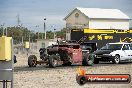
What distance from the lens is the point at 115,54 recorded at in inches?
1050

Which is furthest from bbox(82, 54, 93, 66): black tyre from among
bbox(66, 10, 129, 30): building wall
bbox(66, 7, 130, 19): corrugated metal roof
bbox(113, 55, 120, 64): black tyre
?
bbox(66, 10, 129, 30): building wall

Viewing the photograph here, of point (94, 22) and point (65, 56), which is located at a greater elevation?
point (94, 22)

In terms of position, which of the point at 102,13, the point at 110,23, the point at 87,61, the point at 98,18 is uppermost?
the point at 102,13

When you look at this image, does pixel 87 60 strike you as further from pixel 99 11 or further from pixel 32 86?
pixel 99 11

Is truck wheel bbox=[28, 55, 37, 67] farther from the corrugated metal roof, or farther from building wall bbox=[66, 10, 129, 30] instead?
building wall bbox=[66, 10, 129, 30]

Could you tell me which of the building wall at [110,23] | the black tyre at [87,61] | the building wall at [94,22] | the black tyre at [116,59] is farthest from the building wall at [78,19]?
the black tyre at [87,61]

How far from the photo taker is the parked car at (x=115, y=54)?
2662cm

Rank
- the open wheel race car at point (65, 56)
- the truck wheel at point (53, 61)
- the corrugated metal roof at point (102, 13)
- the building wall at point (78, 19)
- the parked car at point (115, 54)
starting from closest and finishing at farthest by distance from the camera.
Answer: the truck wheel at point (53, 61)
the open wheel race car at point (65, 56)
the parked car at point (115, 54)
the corrugated metal roof at point (102, 13)
the building wall at point (78, 19)

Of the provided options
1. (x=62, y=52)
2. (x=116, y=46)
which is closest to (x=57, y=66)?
(x=62, y=52)

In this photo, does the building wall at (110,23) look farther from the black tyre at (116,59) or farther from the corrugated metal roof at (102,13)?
the black tyre at (116,59)

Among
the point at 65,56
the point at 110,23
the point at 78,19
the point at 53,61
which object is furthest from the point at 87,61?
the point at 78,19

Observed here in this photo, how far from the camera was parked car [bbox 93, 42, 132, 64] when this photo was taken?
87.4 ft

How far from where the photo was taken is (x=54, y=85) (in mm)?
13695

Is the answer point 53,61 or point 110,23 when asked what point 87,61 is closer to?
point 53,61
